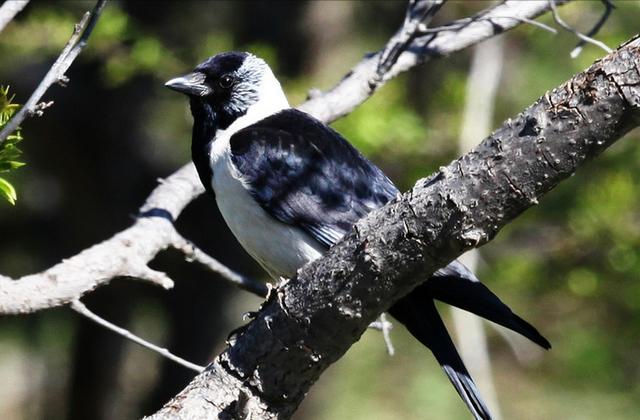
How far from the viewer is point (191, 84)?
16.0 feet

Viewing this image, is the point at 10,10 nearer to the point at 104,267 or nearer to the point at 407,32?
the point at 104,267

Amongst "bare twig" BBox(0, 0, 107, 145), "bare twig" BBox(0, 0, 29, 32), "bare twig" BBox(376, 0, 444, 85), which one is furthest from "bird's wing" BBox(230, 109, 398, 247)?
"bare twig" BBox(0, 0, 29, 32)

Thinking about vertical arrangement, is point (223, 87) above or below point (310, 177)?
above

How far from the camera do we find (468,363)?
5133 millimetres

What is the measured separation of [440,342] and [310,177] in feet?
3.02

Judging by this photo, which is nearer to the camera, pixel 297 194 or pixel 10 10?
pixel 10 10

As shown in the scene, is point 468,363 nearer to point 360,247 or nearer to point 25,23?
point 360,247

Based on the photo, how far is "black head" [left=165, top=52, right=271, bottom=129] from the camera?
16.2 feet

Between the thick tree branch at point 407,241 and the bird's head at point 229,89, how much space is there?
1809 millimetres

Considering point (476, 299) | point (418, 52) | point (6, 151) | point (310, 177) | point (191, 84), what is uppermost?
point (6, 151)

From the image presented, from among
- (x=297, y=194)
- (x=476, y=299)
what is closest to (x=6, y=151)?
(x=476, y=299)

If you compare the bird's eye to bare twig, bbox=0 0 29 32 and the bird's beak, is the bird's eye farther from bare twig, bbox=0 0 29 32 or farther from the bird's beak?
bare twig, bbox=0 0 29 32

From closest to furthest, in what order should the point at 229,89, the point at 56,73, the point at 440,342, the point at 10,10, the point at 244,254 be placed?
the point at 56,73 → the point at 10,10 → the point at 440,342 → the point at 229,89 → the point at 244,254

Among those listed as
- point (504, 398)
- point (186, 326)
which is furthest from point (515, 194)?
point (504, 398)
